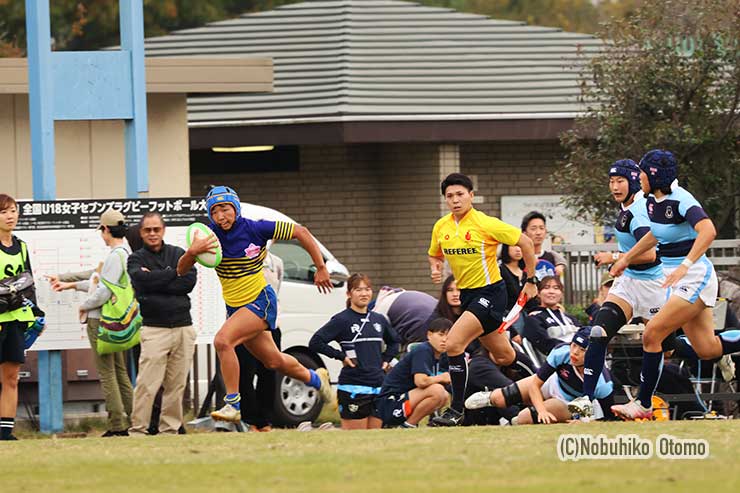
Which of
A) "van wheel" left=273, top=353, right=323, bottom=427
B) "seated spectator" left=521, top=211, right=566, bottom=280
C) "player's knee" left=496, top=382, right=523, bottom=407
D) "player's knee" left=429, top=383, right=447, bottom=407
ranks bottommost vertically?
"van wheel" left=273, top=353, right=323, bottom=427

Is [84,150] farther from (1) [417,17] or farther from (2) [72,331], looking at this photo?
(1) [417,17]

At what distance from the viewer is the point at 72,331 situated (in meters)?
15.0

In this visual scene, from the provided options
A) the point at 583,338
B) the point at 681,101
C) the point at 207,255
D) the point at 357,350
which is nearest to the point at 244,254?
the point at 207,255

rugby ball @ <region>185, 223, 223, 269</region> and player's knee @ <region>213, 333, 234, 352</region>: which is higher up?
rugby ball @ <region>185, 223, 223, 269</region>

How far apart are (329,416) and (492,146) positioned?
9.23m

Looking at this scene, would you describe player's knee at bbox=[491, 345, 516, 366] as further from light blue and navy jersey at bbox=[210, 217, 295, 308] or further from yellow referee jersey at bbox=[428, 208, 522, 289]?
light blue and navy jersey at bbox=[210, 217, 295, 308]

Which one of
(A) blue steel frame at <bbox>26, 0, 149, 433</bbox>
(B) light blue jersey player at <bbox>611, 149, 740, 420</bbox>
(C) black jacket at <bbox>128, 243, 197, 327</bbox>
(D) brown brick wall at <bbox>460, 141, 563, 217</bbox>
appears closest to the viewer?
(B) light blue jersey player at <bbox>611, 149, 740, 420</bbox>

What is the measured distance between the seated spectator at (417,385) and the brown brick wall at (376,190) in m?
10.3

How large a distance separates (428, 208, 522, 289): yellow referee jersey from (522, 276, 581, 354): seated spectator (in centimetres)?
216

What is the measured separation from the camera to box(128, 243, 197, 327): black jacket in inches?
526

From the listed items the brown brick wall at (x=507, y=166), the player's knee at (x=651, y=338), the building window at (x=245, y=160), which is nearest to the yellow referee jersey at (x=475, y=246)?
the player's knee at (x=651, y=338)

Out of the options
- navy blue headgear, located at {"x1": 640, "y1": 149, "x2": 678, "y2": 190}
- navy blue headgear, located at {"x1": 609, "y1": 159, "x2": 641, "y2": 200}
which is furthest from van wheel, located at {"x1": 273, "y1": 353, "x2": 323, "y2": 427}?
navy blue headgear, located at {"x1": 640, "y1": 149, "x2": 678, "y2": 190}

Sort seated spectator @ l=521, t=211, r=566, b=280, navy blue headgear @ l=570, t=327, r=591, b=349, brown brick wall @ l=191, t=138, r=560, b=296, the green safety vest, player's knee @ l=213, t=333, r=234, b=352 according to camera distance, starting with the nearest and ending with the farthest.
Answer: player's knee @ l=213, t=333, r=234, b=352
navy blue headgear @ l=570, t=327, r=591, b=349
the green safety vest
seated spectator @ l=521, t=211, r=566, b=280
brown brick wall @ l=191, t=138, r=560, b=296

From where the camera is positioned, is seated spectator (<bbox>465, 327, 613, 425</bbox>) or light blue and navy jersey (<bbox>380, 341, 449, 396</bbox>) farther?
light blue and navy jersey (<bbox>380, 341, 449, 396</bbox>)
